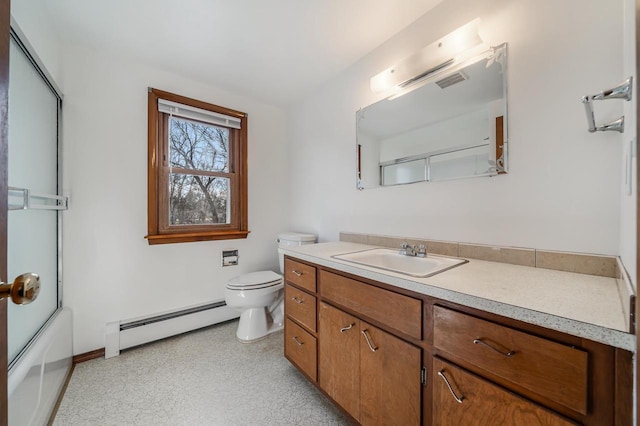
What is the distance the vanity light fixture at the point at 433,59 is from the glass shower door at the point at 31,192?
76.8 inches

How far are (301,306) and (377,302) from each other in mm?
607

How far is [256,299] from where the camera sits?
204 centimetres

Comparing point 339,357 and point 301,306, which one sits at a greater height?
point 301,306

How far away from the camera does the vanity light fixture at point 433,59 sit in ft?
4.15

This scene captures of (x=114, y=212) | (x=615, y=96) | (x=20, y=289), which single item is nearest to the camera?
(x=20, y=289)

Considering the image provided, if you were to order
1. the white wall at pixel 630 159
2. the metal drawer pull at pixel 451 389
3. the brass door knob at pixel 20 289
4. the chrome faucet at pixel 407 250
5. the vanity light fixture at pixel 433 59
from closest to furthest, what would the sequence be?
the brass door knob at pixel 20 289, the white wall at pixel 630 159, the metal drawer pull at pixel 451 389, the vanity light fixture at pixel 433 59, the chrome faucet at pixel 407 250

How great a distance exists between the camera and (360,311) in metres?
1.11

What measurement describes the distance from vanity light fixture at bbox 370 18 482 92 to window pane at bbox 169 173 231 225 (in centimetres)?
172

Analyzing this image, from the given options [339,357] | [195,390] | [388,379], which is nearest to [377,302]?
[388,379]

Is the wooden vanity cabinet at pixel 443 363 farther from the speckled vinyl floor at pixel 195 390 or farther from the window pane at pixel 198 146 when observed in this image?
the window pane at pixel 198 146

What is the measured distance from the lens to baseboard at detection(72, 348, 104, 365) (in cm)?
175

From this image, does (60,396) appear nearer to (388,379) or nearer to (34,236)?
(34,236)

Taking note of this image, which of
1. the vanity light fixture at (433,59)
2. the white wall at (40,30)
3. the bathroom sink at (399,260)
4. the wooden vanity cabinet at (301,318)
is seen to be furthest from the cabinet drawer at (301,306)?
the white wall at (40,30)

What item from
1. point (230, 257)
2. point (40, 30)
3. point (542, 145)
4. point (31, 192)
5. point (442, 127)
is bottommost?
point (230, 257)
